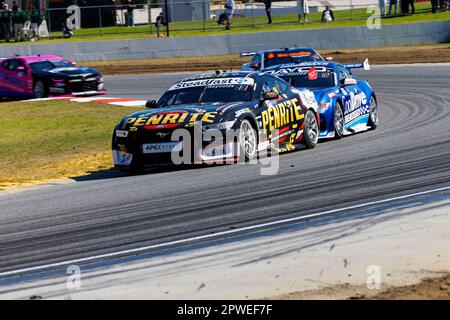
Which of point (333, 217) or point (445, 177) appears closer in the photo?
point (333, 217)

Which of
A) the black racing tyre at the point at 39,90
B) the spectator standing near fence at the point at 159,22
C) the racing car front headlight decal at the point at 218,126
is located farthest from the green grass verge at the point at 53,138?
the spectator standing near fence at the point at 159,22

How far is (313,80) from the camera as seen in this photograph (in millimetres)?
16500

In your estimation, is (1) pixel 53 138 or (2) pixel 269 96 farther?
(1) pixel 53 138

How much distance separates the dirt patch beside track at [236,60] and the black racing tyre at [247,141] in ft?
59.9

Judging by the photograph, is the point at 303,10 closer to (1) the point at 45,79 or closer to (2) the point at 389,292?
(1) the point at 45,79

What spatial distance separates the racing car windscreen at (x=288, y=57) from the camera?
2344 cm

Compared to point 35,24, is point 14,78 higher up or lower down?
lower down

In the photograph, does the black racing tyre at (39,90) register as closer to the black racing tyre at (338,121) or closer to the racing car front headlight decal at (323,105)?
the black racing tyre at (338,121)

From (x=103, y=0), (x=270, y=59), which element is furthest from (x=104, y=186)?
(x=103, y=0)

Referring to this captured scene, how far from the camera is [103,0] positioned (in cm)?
4616

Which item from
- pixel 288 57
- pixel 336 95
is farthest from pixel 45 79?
pixel 336 95

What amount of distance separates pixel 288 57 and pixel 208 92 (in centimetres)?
974

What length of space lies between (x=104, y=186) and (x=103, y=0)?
35212mm
